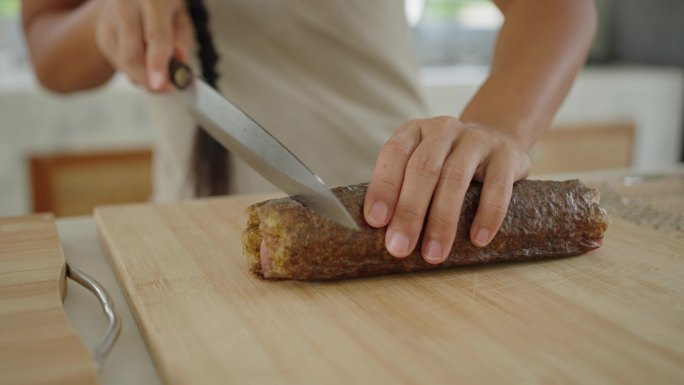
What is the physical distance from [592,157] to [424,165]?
2.86m

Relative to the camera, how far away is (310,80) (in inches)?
67.1

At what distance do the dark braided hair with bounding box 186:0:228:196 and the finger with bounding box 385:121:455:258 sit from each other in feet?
2.39

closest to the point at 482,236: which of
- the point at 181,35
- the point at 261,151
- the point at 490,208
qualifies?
the point at 490,208

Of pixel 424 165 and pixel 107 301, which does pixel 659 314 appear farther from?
pixel 107 301

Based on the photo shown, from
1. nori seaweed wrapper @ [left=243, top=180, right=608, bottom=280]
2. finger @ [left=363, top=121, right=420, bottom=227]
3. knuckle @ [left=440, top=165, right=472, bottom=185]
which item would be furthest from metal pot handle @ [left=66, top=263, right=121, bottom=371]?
knuckle @ [left=440, top=165, right=472, bottom=185]

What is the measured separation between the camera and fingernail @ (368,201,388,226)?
0.91m

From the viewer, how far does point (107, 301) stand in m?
0.86

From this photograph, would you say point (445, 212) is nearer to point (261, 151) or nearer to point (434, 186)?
point (434, 186)

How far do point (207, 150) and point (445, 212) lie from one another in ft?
2.59

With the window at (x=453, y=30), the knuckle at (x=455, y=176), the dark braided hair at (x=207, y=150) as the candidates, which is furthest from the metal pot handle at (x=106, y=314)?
the window at (x=453, y=30)

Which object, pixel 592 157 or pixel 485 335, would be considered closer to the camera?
pixel 485 335

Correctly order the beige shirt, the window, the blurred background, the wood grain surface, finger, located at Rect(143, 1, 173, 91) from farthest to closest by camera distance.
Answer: the window → the blurred background → the beige shirt → finger, located at Rect(143, 1, 173, 91) → the wood grain surface

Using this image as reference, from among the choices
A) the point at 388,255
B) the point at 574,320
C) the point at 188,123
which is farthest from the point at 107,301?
the point at 188,123

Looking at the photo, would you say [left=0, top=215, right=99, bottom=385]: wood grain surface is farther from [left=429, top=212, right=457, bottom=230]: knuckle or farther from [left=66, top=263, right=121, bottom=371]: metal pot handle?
[left=429, top=212, right=457, bottom=230]: knuckle
